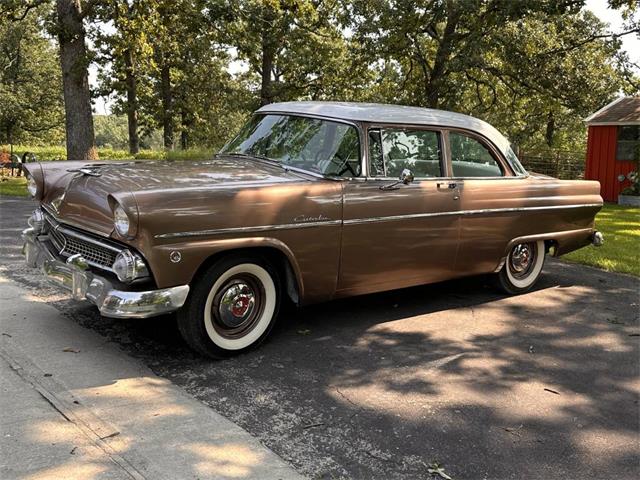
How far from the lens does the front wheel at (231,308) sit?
385 cm

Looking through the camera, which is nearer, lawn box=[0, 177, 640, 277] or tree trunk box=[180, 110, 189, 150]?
lawn box=[0, 177, 640, 277]

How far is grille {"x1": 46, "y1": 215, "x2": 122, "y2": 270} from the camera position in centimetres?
387

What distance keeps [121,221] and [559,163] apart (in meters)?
22.4

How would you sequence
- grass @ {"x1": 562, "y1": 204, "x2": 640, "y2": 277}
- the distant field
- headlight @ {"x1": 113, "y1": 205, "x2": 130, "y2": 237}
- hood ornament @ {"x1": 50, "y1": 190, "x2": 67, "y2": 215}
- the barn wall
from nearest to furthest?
1. headlight @ {"x1": 113, "y1": 205, "x2": 130, "y2": 237}
2. hood ornament @ {"x1": 50, "y1": 190, "x2": 67, "y2": 215}
3. grass @ {"x1": 562, "y1": 204, "x2": 640, "y2": 277}
4. the barn wall
5. the distant field

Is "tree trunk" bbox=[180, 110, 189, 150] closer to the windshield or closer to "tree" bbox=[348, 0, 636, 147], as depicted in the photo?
"tree" bbox=[348, 0, 636, 147]

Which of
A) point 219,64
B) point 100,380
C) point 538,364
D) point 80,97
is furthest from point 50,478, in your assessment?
point 219,64

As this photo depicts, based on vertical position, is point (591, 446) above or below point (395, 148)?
below

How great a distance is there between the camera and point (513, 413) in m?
3.44

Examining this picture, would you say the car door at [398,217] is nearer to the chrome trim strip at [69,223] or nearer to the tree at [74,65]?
the chrome trim strip at [69,223]

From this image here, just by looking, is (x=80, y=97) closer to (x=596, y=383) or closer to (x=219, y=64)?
(x=596, y=383)

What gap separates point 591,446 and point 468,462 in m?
0.75

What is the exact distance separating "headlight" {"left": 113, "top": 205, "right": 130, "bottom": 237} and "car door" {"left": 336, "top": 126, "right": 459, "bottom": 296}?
1596 mm

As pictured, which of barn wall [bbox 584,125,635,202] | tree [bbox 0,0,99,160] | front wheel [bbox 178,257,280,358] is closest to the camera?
front wheel [bbox 178,257,280,358]

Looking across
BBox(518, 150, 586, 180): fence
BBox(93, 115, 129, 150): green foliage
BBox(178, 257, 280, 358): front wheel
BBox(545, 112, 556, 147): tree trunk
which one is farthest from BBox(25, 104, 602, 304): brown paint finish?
BBox(93, 115, 129, 150): green foliage
